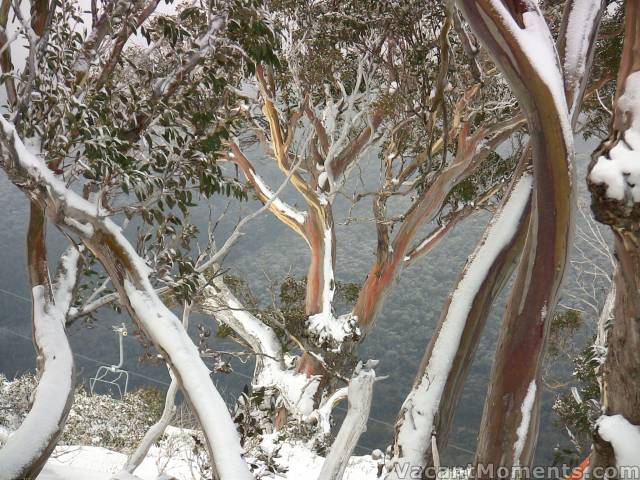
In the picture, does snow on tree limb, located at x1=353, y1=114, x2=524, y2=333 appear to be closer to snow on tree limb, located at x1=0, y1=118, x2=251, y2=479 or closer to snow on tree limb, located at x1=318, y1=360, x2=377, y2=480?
snow on tree limb, located at x1=318, y1=360, x2=377, y2=480

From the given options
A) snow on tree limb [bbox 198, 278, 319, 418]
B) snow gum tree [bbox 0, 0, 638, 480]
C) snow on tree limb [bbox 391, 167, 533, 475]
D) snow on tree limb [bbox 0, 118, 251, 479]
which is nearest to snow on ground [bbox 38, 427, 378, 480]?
snow gum tree [bbox 0, 0, 638, 480]

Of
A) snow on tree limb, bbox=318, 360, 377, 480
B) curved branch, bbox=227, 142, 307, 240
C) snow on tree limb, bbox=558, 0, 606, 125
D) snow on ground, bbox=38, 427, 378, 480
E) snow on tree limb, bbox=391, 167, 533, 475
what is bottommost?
snow on ground, bbox=38, 427, 378, 480

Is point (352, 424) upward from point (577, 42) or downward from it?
downward

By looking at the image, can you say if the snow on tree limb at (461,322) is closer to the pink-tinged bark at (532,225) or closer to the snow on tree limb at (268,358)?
the pink-tinged bark at (532,225)

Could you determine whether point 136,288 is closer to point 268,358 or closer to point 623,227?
point 623,227

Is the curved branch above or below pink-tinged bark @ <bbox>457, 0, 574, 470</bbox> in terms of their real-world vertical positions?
above

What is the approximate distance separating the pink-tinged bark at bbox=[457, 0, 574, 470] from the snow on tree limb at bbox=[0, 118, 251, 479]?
1.20m

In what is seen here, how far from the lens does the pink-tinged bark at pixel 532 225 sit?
7.32ft

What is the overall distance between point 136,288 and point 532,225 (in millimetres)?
1949

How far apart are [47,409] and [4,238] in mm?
21081

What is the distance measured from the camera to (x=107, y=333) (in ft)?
66.0

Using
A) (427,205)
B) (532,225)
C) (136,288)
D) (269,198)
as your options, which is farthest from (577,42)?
(269,198)

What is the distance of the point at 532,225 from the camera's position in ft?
7.70

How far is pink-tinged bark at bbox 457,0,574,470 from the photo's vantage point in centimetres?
223
